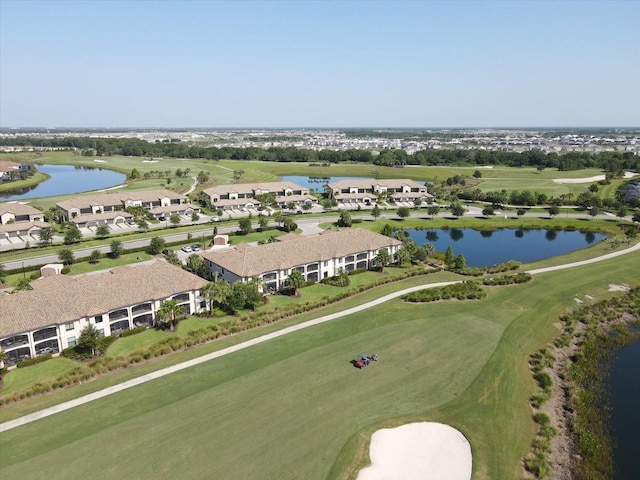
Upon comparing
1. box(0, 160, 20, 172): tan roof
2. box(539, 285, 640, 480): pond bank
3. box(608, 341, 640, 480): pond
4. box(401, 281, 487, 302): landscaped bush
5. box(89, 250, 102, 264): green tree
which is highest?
box(0, 160, 20, 172): tan roof

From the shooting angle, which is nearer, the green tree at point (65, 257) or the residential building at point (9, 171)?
the green tree at point (65, 257)

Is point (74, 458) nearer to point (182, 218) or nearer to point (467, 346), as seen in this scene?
point (467, 346)

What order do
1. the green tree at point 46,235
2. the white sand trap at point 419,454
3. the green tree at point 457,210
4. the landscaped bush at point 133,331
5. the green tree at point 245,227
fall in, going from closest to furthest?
1. the white sand trap at point 419,454
2. the landscaped bush at point 133,331
3. the green tree at point 46,235
4. the green tree at point 245,227
5. the green tree at point 457,210

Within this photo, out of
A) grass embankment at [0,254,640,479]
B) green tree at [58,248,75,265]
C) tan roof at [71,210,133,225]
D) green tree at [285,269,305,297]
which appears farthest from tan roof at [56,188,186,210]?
grass embankment at [0,254,640,479]

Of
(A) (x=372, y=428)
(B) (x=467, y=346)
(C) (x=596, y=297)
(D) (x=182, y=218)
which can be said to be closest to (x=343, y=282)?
(B) (x=467, y=346)

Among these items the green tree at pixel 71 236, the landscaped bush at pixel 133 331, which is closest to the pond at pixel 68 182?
the green tree at pixel 71 236

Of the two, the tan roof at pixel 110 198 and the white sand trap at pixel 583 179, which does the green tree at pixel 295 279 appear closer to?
the tan roof at pixel 110 198

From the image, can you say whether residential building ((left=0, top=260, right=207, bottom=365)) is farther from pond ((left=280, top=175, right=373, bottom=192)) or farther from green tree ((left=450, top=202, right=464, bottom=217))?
pond ((left=280, top=175, right=373, bottom=192))

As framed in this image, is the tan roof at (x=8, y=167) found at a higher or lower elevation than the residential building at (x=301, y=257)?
higher
